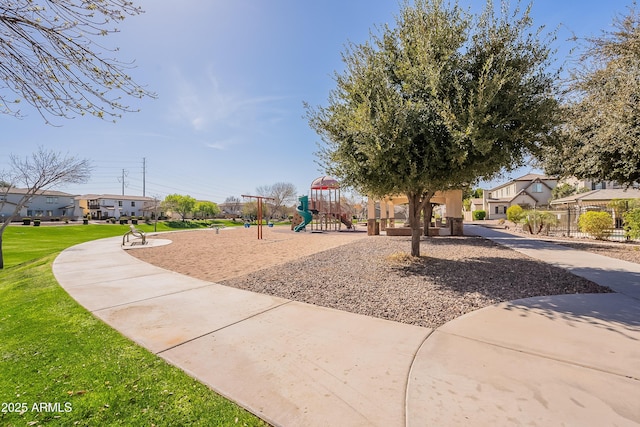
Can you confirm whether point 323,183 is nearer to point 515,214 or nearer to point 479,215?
point 515,214

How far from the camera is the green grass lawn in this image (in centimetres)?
227

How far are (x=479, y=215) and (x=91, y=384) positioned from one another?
55801 millimetres

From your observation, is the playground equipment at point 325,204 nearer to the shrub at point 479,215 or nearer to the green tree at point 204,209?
the shrub at point 479,215

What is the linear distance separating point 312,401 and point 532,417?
1.77m

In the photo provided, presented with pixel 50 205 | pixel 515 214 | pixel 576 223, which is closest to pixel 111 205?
pixel 50 205

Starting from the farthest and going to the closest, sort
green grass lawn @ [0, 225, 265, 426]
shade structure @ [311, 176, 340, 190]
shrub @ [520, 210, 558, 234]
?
shade structure @ [311, 176, 340, 190] < shrub @ [520, 210, 558, 234] < green grass lawn @ [0, 225, 265, 426]

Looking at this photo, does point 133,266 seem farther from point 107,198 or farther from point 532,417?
point 107,198

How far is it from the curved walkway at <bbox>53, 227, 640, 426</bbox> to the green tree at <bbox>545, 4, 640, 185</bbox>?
15.9 feet

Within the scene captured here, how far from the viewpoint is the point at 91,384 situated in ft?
8.77

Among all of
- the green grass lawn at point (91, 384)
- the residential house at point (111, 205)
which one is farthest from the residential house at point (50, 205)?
the green grass lawn at point (91, 384)

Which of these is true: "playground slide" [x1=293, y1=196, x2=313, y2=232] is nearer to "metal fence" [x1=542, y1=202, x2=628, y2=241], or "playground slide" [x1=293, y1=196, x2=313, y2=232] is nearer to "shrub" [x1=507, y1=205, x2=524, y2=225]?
"metal fence" [x1=542, y1=202, x2=628, y2=241]

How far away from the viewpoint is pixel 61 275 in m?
7.48

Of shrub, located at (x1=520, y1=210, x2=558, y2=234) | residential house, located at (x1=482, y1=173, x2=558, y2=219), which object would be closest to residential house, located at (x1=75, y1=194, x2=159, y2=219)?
shrub, located at (x1=520, y1=210, x2=558, y2=234)

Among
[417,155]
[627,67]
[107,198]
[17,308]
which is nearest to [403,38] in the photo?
[417,155]
